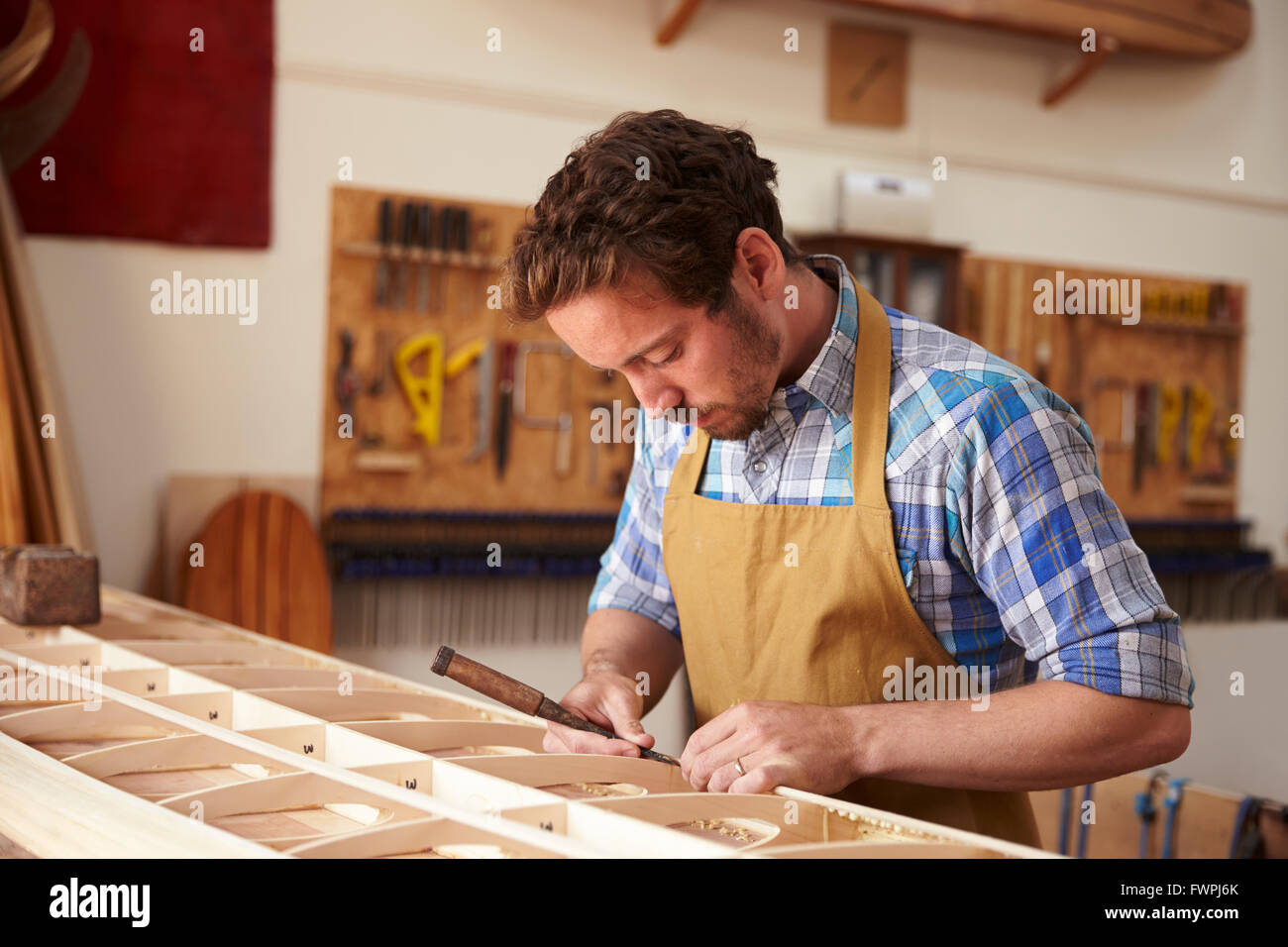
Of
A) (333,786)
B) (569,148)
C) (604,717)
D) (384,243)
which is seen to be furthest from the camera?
(569,148)

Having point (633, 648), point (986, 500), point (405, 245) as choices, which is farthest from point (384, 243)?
point (986, 500)

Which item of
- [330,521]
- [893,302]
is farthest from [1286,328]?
[330,521]

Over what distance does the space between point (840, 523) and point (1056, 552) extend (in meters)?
0.37

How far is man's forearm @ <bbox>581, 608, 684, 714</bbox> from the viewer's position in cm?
237

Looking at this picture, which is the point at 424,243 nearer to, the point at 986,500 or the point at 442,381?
the point at 442,381

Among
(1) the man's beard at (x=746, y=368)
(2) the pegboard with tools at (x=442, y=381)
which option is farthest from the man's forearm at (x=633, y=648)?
(2) the pegboard with tools at (x=442, y=381)

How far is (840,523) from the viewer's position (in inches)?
78.5

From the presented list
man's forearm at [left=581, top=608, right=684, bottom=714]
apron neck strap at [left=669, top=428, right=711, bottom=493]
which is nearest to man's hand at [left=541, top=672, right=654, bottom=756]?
man's forearm at [left=581, top=608, right=684, bottom=714]

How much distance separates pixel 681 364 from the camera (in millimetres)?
1930

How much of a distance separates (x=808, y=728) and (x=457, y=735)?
2.08 feet

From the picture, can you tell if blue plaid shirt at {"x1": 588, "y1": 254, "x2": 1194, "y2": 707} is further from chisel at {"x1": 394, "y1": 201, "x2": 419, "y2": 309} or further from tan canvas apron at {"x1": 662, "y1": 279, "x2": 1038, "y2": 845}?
chisel at {"x1": 394, "y1": 201, "x2": 419, "y2": 309}

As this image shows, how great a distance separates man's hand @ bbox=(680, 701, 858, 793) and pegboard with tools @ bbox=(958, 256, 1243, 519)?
437 centimetres

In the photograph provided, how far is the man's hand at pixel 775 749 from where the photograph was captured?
167cm

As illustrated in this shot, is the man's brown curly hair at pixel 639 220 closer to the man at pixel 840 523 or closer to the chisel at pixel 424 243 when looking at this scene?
the man at pixel 840 523
